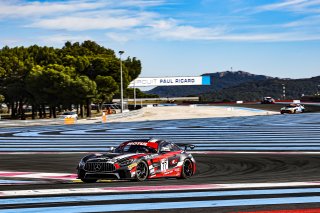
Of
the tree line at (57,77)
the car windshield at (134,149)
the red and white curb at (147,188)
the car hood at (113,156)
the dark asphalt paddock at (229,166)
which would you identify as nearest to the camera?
the red and white curb at (147,188)

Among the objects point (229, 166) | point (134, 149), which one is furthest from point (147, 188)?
point (229, 166)

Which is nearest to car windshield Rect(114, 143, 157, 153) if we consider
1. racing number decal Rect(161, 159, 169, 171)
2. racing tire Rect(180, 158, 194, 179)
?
racing number decal Rect(161, 159, 169, 171)

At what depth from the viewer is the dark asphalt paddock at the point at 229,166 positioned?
563 inches

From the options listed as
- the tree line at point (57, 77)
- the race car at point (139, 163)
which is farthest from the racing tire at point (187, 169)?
the tree line at point (57, 77)

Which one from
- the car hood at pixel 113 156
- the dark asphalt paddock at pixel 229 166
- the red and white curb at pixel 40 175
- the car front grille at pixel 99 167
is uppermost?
the car hood at pixel 113 156

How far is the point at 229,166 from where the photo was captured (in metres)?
18.6

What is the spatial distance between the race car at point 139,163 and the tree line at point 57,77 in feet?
182

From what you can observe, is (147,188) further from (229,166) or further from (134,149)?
(229,166)

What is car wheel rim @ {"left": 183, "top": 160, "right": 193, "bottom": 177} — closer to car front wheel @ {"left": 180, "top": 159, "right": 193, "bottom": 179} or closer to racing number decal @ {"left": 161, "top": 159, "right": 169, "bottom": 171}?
car front wheel @ {"left": 180, "top": 159, "right": 193, "bottom": 179}

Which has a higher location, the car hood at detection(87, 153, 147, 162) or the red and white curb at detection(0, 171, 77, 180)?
the car hood at detection(87, 153, 147, 162)

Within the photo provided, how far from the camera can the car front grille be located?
43.9ft

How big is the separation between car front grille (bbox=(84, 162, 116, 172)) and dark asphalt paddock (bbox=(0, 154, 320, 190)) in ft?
1.27

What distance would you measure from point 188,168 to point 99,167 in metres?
3.24

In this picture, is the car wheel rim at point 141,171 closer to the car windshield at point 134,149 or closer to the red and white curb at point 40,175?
the car windshield at point 134,149
